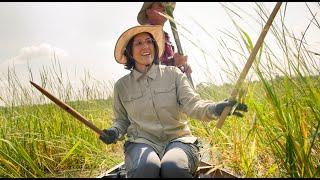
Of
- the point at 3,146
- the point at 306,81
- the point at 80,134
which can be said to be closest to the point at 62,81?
the point at 80,134

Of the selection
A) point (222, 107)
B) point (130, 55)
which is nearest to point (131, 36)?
point (130, 55)

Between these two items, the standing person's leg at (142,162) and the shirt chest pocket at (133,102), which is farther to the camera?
the shirt chest pocket at (133,102)

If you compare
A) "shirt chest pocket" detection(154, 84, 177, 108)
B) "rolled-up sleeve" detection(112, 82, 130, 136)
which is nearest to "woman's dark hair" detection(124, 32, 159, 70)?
"rolled-up sleeve" detection(112, 82, 130, 136)

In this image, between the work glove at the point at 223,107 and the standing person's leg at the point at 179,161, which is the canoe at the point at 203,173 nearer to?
the standing person's leg at the point at 179,161

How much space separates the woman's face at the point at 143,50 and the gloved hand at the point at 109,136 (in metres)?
0.54

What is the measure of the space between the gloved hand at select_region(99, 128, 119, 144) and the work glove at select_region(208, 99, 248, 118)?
32.5 inches

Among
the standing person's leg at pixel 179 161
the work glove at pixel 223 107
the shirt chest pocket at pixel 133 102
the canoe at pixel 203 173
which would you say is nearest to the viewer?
the work glove at pixel 223 107

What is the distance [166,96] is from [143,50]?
1.35 ft

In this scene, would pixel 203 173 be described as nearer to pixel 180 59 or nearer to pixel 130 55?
pixel 130 55

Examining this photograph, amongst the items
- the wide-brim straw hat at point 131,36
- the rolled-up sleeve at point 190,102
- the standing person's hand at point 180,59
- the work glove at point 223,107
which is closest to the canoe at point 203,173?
the rolled-up sleeve at point 190,102

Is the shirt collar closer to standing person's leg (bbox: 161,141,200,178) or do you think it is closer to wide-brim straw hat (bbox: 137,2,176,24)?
standing person's leg (bbox: 161,141,200,178)

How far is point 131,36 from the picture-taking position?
310 centimetres

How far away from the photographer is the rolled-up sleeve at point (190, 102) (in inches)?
102

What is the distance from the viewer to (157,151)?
2.79 m
